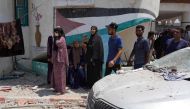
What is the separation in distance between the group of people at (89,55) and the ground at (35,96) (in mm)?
269

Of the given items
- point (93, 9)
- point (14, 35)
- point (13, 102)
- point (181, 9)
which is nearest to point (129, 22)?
point (93, 9)

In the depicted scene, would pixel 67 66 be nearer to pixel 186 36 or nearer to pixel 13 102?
pixel 13 102

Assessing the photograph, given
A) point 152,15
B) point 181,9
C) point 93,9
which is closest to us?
point 93,9

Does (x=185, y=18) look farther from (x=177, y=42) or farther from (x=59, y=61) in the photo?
(x=59, y=61)

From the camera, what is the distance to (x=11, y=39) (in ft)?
35.4

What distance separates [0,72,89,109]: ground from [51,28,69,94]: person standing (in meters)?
0.22

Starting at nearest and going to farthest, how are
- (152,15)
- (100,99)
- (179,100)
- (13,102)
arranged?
1. (179,100)
2. (100,99)
3. (13,102)
4. (152,15)

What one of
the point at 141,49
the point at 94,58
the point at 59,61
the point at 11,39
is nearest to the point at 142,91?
the point at 141,49

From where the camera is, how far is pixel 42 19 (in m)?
11.2

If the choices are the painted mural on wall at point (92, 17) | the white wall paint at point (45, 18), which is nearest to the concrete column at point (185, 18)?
the painted mural on wall at point (92, 17)

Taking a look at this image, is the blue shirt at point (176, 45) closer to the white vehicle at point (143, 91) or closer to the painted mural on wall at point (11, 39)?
the white vehicle at point (143, 91)

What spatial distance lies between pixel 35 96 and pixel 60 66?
83 centimetres

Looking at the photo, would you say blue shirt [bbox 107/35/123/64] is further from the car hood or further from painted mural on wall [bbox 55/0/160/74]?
the car hood

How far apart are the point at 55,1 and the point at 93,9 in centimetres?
101
